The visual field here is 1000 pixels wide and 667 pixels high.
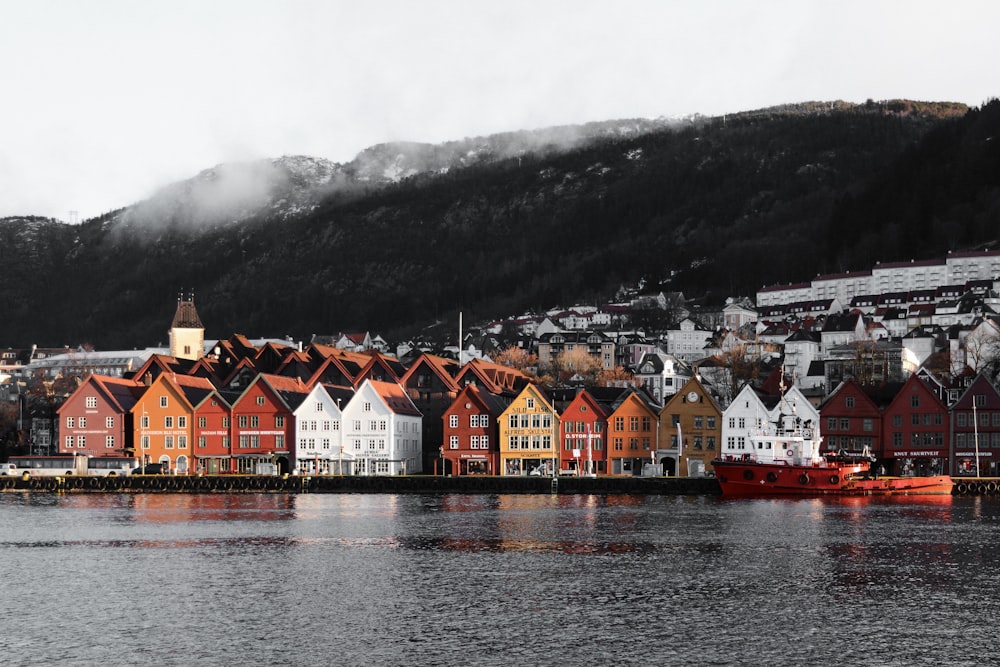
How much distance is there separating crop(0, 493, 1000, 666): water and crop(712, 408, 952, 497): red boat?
50.8 feet

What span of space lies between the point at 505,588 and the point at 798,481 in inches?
2187

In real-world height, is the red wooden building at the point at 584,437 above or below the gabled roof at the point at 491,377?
below

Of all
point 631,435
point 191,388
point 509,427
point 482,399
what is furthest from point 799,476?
point 191,388

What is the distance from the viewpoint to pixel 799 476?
330 feet

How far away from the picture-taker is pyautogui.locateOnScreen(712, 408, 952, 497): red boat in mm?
99500

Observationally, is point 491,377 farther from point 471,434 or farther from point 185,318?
point 185,318

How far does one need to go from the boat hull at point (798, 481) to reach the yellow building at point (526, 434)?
2128cm

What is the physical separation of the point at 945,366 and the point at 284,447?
91.6m

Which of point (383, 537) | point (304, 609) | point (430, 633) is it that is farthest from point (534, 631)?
point (383, 537)

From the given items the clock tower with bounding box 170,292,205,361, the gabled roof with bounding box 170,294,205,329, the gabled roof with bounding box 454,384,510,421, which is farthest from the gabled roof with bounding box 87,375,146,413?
the gabled roof with bounding box 170,294,205,329

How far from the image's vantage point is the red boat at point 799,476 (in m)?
99.5

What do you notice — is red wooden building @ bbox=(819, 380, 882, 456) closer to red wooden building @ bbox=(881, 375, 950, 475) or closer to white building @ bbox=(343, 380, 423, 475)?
red wooden building @ bbox=(881, 375, 950, 475)

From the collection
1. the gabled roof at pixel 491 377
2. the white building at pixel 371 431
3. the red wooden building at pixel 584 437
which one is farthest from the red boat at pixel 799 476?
the gabled roof at pixel 491 377

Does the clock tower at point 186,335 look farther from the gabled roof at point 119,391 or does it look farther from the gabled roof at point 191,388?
the gabled roof at point 191,388
